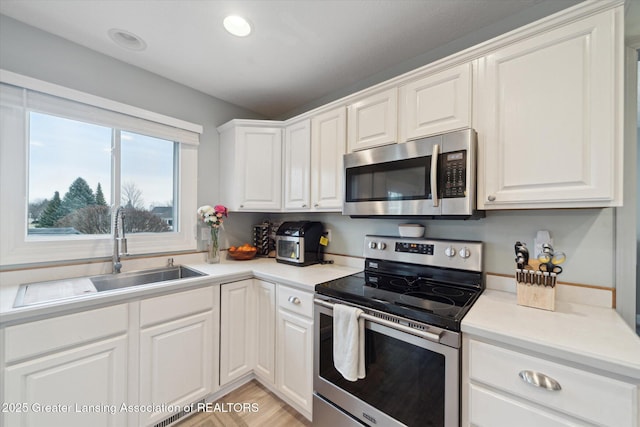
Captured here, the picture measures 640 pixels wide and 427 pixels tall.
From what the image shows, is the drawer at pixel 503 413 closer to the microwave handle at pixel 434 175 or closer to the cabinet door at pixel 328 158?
the microwave handle at pixel 434 175

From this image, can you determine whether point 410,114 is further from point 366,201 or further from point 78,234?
point 78,234

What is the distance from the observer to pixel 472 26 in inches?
60.6

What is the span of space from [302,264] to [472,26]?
79.4 inches

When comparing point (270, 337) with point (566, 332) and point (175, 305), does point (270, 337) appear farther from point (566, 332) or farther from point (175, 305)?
point (566, 332)

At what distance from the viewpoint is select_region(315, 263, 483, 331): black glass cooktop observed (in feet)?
3.56

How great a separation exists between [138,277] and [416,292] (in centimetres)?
197

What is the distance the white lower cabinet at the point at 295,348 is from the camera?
1.55 meters

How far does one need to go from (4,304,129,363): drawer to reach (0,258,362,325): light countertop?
0.12 ft

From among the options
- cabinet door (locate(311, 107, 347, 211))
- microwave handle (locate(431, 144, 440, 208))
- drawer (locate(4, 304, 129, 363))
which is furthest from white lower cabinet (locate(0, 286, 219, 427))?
microwave handle (locate(431, 144, 440, 208))

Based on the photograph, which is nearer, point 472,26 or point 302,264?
point 472,26

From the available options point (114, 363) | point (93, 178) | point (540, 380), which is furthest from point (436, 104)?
point (93, 178)

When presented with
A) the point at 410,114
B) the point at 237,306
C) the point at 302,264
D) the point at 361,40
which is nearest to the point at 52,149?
the point at 237,306

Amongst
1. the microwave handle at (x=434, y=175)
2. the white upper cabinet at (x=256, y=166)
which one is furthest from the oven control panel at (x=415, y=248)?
the white upper cabinet at (x=256, y=166)

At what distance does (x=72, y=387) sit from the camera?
1.21 m
